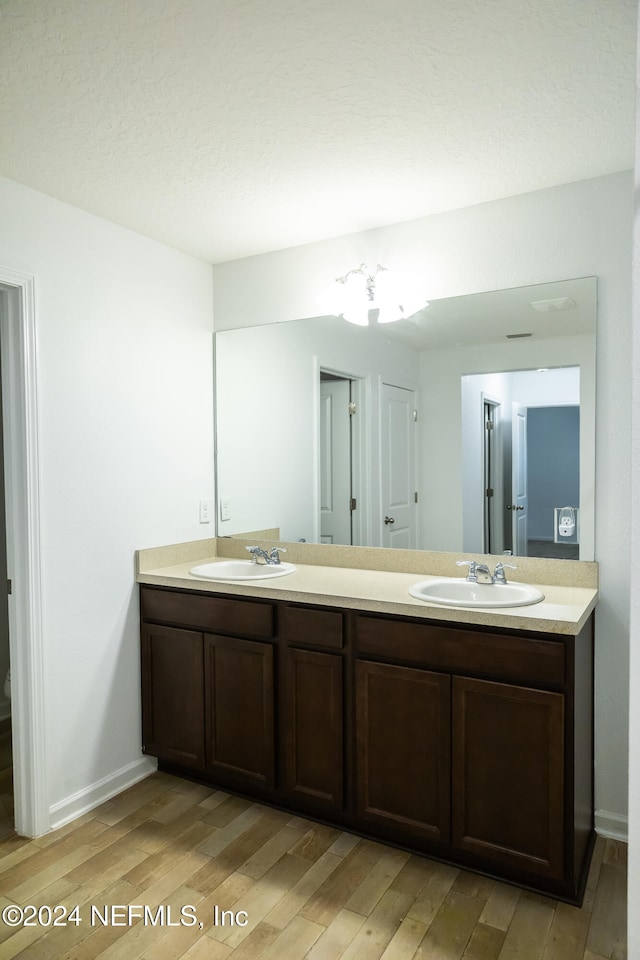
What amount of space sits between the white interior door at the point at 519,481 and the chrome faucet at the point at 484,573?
0.33 ft

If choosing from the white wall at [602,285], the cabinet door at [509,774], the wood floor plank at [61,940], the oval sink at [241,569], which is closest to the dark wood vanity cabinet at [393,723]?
the cabinet door at [509,774]

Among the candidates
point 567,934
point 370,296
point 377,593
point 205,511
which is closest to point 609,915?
point 567,934

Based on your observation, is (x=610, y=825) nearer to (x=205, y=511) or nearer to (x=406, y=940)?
(x=406, y=940)

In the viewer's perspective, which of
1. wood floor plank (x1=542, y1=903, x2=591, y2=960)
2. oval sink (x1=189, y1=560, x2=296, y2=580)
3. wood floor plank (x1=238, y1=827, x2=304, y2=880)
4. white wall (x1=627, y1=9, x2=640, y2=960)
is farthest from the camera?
oval sink (x1=189, y1=560, x2=296, y2=580)

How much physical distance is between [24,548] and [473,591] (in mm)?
1674

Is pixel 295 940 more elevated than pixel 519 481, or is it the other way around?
pixel 519 481

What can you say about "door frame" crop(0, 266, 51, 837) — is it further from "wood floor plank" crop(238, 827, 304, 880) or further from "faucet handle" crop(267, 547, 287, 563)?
"faucet handle" crop(267, 547, 287, 563)

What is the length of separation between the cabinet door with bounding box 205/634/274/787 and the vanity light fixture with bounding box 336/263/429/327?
4.77 ft

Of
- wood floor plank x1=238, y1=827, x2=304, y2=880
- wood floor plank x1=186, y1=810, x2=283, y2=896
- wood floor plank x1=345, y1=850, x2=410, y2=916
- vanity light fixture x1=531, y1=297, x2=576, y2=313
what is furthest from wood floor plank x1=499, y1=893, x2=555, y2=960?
vanity light fixture x1=531, y1=297, x2=576, y2=313

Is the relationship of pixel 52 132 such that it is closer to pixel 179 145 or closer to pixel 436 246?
pixel 179 145

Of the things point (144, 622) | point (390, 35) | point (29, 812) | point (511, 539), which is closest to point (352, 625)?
point (511, 539)

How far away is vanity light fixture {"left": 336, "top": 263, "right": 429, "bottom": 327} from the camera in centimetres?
269

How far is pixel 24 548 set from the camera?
7.53 ft

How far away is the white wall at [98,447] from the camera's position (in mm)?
2371
